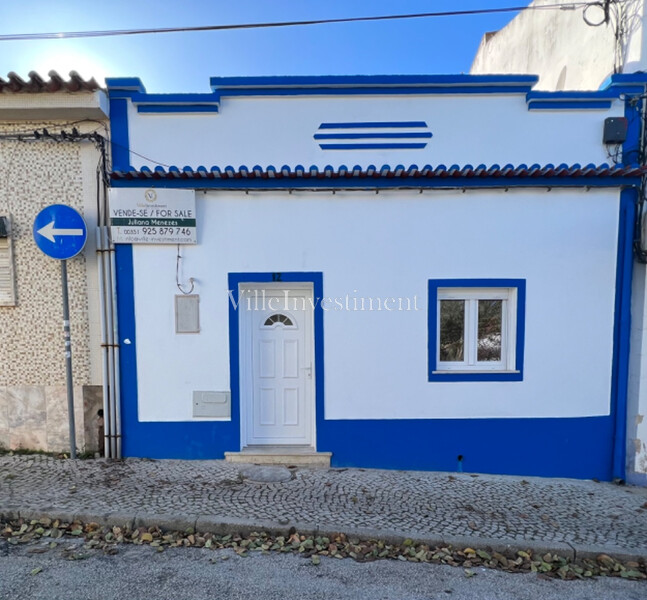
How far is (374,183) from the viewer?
4.34 meters

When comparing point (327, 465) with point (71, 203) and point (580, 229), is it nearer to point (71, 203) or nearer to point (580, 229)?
point (580, 229)

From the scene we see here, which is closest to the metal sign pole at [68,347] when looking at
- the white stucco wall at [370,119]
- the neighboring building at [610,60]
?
the white stucco wall at [370,119]

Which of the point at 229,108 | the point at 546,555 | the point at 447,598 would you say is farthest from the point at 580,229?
the point at 229,108

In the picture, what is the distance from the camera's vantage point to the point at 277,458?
4.54m

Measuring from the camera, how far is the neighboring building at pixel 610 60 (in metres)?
4.41

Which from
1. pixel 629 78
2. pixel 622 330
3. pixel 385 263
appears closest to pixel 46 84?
pixel 385 263

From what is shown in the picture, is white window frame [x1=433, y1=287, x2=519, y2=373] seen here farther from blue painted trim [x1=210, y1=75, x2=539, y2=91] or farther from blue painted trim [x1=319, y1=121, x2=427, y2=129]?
blue painted trim [x1=210, y1=75, x2=539, y2=91]

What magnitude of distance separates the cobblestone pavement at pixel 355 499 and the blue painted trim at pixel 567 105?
4.36 m

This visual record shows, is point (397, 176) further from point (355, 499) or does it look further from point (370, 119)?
point (355, 499)

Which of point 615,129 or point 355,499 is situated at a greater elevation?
point 615,129

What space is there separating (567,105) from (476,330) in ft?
9.30

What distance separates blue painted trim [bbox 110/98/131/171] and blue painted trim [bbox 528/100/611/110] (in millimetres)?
4738

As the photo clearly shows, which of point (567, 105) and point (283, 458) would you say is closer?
point (567, 105)

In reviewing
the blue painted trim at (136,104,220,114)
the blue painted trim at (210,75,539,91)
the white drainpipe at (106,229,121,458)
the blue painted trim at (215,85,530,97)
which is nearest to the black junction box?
the blue painted trim at (210,75,539,91)
